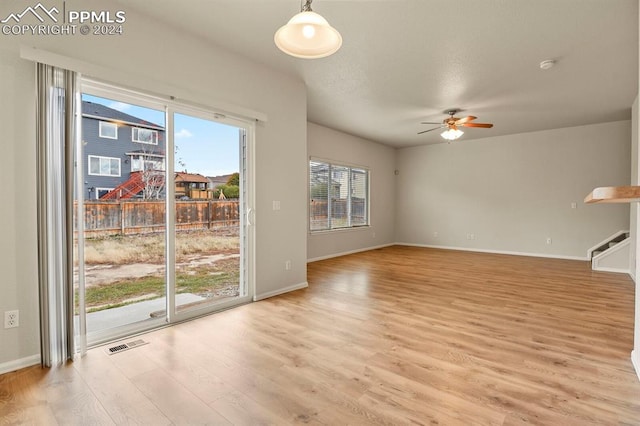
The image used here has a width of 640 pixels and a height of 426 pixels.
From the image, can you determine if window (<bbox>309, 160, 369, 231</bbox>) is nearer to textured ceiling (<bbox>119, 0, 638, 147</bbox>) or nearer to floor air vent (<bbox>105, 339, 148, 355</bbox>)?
textured ceiling (<bbox>119, 0, 638, 147</bbox>)

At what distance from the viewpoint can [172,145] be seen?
9.86ft

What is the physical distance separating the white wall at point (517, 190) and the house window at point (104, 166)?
24.9 ft

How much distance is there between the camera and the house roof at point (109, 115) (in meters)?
2.54

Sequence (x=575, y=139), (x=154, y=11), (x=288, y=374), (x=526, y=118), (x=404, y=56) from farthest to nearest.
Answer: (x=575, y=139) → (x=526, y=118) → (x=404, y=56) → (x=154, y=11) → (x=288, y=374)

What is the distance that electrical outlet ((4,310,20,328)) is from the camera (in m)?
2.12

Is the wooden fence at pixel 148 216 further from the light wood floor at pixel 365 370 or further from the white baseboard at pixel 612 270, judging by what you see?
the white baseboard at pixel 612 270

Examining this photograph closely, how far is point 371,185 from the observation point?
8.18m

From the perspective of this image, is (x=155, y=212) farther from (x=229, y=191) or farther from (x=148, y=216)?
(x=229, y=191)

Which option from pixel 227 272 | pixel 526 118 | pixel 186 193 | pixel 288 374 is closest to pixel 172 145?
pixel 186 193

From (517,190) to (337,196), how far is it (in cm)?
425

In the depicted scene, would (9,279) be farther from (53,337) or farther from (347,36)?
(347,36)

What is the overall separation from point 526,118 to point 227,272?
20.2 ft

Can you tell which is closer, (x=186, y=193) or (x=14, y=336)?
(x=14, y=336)

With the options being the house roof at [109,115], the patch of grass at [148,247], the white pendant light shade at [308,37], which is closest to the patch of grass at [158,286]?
the patch of grass at [148,247]
